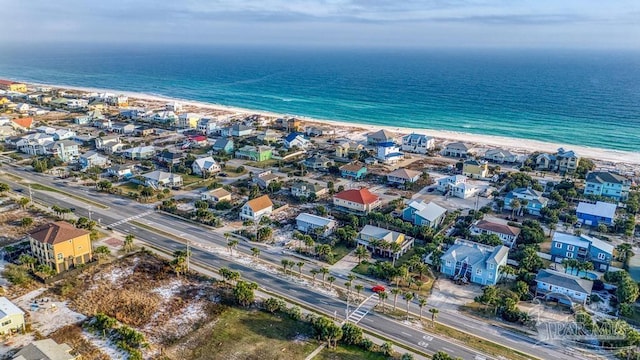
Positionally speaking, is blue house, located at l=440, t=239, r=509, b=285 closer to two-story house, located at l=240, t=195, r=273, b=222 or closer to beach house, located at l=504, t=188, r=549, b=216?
beach house, located at l=504, t=188, r=549, b=216

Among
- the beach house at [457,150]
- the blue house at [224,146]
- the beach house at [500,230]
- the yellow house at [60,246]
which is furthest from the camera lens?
the beach house at [457,150]

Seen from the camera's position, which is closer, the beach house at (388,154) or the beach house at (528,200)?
the beach house at (528,200)

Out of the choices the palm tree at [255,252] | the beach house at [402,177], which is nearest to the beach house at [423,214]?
the beach house at [402,177]

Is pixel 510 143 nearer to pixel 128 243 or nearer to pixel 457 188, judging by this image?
pixel 457 188

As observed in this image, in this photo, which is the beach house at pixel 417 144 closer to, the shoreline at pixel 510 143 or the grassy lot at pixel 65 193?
the shoreline at pixel 510 143

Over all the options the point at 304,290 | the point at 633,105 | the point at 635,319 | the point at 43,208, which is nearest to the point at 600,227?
the point at 635,319

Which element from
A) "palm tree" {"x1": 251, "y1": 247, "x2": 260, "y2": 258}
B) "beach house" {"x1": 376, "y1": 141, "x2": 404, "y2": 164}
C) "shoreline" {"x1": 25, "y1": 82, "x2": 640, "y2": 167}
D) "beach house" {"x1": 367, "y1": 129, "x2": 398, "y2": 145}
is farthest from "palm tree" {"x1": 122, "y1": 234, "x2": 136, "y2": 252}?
"shoreline" {"x1": 25, "y1": 82, "x2": 640, "y2": 167}

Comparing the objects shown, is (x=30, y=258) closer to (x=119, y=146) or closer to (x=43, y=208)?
(x=43, y=208)
